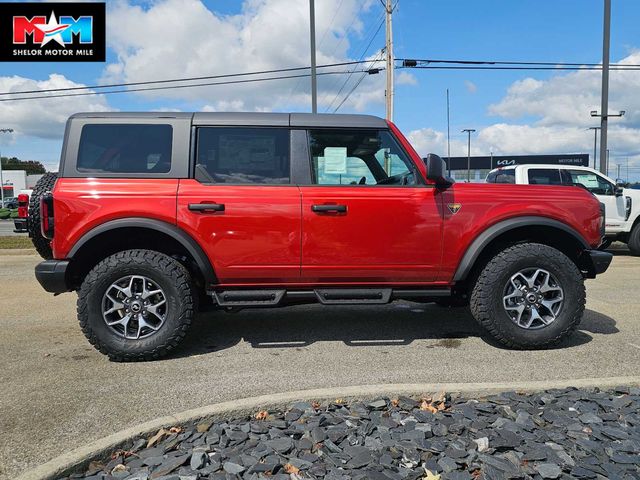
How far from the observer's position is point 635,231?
10602 millimetres

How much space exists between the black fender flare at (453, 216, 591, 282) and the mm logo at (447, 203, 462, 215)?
0.29 metres

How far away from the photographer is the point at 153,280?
385 centimetres

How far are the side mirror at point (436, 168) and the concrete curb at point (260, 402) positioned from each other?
1.68 meters

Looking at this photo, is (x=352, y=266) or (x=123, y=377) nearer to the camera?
(x=123, y=377)

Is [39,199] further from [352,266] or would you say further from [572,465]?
[572,465]

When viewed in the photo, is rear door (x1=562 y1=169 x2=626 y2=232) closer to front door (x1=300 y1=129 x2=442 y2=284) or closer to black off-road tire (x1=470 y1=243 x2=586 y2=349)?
black off-road tire (x1=470 y1=243 x2=586 y2=349)

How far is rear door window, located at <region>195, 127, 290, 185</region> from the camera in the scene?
4.02 metres

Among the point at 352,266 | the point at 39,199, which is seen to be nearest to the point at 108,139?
the point at 39,199

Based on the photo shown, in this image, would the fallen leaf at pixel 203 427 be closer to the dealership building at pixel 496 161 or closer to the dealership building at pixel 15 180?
the dealership building at pixel 496 161

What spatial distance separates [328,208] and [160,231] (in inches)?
53.4

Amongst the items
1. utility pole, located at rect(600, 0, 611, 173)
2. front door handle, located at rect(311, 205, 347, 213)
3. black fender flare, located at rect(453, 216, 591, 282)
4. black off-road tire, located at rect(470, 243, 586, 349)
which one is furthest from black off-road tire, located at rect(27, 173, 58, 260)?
utility pole, located at rect(600, 0, 611, 173)

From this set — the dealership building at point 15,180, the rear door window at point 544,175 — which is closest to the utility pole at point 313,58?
the rear door window at point 544,175

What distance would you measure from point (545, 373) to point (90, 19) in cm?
1429

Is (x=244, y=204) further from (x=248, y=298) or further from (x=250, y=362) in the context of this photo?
(x=250, y=362)
